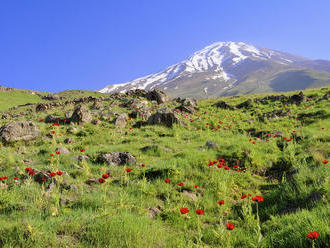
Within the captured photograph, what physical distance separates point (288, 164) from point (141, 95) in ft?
68.4

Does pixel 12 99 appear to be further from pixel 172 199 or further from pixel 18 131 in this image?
pixel 172 199

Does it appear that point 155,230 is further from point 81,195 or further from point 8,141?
point 8,141

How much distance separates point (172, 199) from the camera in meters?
5.21

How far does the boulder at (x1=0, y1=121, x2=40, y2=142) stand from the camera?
408 inches

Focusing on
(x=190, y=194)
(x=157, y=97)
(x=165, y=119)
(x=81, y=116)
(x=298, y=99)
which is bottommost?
(x=190, y=194)

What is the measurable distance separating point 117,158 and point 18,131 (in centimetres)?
668

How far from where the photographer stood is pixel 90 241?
314 cm

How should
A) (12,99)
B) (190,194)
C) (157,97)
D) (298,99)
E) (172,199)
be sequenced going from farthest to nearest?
(12,99) → (157,97) → (298,99) → (190,194) → (172,199)

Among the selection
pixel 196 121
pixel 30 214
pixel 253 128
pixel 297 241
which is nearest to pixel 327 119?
pixel 253 128

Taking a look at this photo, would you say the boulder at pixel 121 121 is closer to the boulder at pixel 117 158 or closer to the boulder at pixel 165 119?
the boulder at pixel 165 119

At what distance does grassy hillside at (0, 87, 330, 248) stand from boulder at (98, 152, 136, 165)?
0.22 metres

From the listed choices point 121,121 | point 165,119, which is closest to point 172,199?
point 165,119

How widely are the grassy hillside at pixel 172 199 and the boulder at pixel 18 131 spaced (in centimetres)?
43

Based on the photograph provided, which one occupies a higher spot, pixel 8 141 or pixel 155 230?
pixel 8 141
